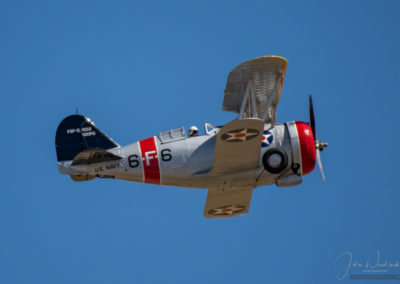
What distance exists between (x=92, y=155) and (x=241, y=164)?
3362 millimetres

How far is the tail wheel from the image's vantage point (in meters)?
17.2

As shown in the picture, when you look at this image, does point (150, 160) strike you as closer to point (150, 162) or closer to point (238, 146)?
point (150, 162)

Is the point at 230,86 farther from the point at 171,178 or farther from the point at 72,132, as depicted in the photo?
the point at 72,132

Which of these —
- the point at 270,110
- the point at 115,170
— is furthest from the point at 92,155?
the point at 270,110

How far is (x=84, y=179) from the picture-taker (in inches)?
680

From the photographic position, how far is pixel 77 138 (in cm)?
1742

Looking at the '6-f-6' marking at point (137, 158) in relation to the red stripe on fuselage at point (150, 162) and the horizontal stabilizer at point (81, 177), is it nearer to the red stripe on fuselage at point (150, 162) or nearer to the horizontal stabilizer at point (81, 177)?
the red stripe on fuselage at point (150, 162)

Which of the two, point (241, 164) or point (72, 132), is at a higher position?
point (72, 132)

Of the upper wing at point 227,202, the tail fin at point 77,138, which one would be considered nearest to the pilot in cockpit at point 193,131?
the upper wing at point 227,202

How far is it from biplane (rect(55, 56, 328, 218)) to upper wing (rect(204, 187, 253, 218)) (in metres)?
1.10

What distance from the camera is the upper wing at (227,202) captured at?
740 inches

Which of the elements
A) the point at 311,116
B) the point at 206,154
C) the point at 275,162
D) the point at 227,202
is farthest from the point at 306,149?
the point at 227,202

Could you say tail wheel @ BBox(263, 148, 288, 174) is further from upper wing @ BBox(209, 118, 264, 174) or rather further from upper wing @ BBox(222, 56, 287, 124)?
upper wing @ BBox(222, 56, 287, 124)

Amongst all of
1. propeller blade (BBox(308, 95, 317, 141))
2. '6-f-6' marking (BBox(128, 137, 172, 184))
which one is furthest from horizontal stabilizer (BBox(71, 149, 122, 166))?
propeller blade (BBox(308, 95, 317, 141))
